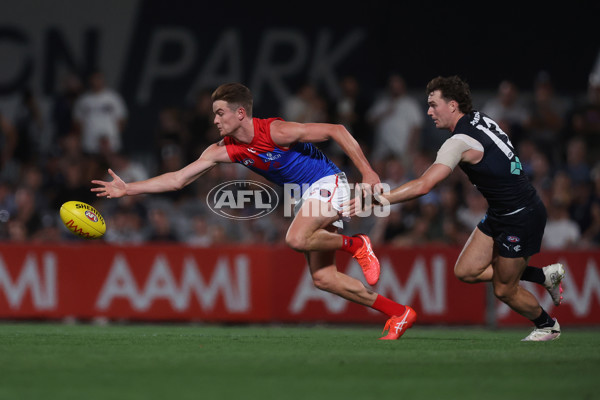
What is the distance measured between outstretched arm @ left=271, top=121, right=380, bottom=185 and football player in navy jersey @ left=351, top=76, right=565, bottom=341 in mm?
705

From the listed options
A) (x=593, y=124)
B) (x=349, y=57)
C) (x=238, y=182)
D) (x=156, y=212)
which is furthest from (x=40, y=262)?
(x=593, y=124)

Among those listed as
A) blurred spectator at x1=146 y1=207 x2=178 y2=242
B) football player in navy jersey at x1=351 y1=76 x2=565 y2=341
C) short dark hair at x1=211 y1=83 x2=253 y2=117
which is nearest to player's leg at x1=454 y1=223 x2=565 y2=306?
football player in navy jersey at x1=351 y1=76 x2=565 y2=341

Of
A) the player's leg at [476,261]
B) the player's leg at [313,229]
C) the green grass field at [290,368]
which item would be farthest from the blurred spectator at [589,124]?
the player's leg at [313,229]

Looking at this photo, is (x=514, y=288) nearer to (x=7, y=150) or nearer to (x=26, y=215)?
(x=26, y=215)

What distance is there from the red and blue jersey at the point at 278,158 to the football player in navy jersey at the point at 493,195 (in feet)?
4.10

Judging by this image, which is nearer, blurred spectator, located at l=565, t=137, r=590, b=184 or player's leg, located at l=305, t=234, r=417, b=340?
player's leg, located at l=305, t=234, r=417, b=340

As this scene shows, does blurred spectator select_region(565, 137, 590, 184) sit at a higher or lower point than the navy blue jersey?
higher

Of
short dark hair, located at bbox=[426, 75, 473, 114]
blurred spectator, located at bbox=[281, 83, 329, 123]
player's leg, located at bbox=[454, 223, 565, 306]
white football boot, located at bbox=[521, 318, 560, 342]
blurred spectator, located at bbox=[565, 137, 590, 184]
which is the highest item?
blurred spectator, located at bbox=[281, 83, 329, 123]

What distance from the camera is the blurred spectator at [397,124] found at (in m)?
16.5

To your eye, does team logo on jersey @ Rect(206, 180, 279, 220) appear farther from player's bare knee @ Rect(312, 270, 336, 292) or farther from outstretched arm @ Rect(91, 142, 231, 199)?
player's bare knee @ Rect(312, 270, 336, 292)

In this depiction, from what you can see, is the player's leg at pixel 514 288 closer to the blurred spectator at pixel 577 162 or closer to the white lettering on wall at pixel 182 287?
the white lettering on wall at pixel 182 287

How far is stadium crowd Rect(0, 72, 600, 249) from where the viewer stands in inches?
575

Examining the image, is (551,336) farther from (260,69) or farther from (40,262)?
(260,69)

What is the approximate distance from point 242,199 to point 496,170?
5.91m
